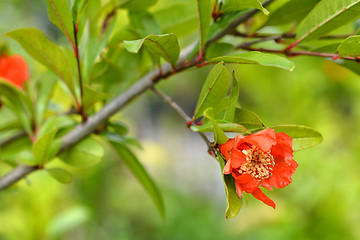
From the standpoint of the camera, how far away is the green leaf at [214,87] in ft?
1.30

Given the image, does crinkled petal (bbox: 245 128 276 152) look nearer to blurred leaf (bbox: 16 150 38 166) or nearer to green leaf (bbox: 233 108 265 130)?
green leaf (bbox: 233 108 265 130)

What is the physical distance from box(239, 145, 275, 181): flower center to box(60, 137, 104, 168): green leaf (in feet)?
0.84

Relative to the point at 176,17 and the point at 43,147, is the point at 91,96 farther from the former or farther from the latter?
the point at 176,17

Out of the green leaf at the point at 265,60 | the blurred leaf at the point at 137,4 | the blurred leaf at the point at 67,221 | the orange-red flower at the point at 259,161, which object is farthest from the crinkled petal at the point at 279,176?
the blurred leaf at the point at 67,221

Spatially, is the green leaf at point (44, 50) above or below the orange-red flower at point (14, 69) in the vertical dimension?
above

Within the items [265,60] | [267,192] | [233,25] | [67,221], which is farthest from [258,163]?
[267,192]

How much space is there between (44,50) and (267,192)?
1.28 m

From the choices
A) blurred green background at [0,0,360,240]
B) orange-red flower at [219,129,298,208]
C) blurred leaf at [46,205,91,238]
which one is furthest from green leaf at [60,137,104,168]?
blurred leaf at [46,205,91,238]

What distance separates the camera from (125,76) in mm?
629

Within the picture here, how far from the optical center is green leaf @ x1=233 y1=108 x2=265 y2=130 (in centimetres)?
40

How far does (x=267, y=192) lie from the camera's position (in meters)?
1.57

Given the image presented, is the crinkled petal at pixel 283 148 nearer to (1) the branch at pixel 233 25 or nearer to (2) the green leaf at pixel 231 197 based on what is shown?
(2) the green leaf at pixel 231 197

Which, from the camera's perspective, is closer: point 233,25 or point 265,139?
point 265,139

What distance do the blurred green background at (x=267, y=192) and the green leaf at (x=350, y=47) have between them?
566 mm
